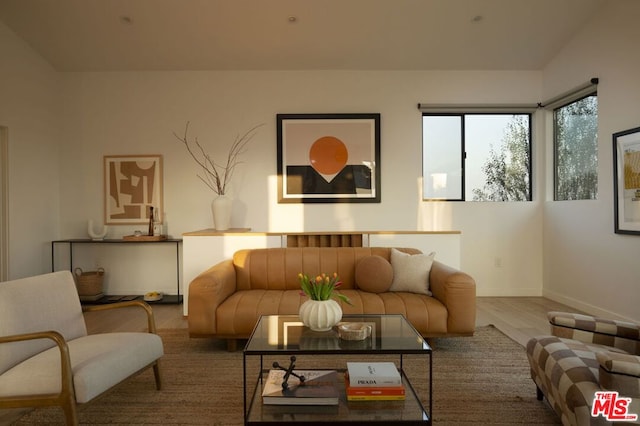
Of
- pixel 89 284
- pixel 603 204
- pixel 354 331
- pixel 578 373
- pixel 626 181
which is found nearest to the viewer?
pixel 578 373

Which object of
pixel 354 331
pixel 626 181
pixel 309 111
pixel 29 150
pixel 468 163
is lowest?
pixel 354 331

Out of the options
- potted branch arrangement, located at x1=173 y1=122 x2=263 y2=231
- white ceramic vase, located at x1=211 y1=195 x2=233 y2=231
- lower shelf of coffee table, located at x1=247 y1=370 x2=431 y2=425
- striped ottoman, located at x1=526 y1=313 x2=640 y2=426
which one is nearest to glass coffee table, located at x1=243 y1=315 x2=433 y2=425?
lower shelf of coffee table, located at x1=247 y1=370 x2=431 y2=425

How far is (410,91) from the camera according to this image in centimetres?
504

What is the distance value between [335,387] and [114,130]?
4.52 m

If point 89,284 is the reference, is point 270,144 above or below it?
above

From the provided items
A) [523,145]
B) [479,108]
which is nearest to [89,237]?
[479,108]

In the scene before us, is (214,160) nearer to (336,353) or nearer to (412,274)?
(412,274)

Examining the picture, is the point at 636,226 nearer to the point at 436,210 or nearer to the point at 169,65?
the point at 436,210

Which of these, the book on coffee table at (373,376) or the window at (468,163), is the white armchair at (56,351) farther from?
the window at (468,163)

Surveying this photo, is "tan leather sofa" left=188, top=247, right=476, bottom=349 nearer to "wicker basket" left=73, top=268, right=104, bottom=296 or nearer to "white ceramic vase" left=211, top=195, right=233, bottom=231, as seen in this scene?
"white ceramic vase" left=211, top=195, right=233, bottom=231

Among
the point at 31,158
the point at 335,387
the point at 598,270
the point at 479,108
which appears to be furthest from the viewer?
the point at 479,108

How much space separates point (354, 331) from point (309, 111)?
3578mm

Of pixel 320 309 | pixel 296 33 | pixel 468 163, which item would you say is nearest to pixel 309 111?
pixel 296 33

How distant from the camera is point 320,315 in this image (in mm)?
2100
